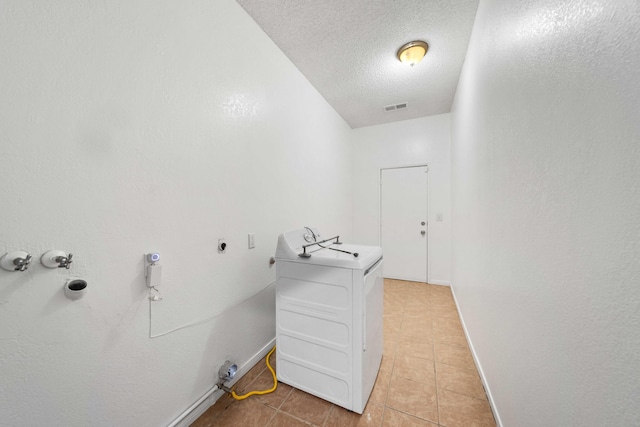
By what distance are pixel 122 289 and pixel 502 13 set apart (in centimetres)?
236

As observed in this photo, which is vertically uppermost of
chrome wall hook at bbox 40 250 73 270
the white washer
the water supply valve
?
chrome wall hook at bbox 40 250 73 270

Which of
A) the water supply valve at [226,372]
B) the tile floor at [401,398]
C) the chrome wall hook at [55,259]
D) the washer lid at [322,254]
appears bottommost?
the tile floor at [401,398]

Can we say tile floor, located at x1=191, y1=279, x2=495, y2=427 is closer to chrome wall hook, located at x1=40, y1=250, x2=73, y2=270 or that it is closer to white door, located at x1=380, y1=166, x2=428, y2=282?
chrome wall hook, located at x1=40, y1=250, x2=73, y2=270

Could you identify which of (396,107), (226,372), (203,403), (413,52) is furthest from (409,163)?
(203,403)

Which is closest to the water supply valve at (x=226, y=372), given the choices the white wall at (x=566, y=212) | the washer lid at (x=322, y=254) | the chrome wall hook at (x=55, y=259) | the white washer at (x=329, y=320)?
the white washer at (x=329, y=320)

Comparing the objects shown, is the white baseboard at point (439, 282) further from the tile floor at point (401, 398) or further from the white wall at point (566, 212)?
the white wall at point (566, 212)

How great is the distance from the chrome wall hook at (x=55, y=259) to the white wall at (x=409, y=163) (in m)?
3.71

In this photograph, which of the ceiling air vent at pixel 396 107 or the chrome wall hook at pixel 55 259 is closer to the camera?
the chrome wall hook at pixel 55 259

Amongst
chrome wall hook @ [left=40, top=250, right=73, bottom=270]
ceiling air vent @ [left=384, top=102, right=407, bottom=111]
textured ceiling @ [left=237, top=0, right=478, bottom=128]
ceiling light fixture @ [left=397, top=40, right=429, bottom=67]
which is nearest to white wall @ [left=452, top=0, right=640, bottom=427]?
textured ceiling @ [left=237, top=0, right=478, bottom=128]

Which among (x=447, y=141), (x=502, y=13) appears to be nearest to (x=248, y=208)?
(x=502, y=13)

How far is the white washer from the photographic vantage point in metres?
1.33

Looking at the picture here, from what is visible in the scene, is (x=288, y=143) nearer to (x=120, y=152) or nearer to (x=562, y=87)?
(x=120, y=152)

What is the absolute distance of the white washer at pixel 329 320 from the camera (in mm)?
1326

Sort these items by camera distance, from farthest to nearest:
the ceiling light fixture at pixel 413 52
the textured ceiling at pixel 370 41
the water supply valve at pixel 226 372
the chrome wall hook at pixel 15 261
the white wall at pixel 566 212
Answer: the ceiling light fixture at pixel 413 52 < the textured ceiling at pixel 370 41 < the water supply valve at pixel 226 372 < the chrome wall hook at pixel 15 261 < the white wall at pixel 566 212
